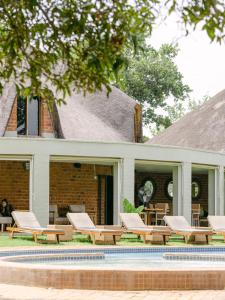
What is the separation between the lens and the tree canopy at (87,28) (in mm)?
7523

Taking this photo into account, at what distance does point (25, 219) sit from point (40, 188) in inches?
87.7

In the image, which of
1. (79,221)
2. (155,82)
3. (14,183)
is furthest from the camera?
(155,82)

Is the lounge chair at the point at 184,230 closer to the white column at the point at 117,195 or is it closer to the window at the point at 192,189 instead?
the white column at the point at 117,195

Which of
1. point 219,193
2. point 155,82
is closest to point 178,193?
point 219,193

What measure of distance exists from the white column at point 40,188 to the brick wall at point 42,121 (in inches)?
186

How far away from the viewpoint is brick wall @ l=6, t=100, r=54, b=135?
28141 mm

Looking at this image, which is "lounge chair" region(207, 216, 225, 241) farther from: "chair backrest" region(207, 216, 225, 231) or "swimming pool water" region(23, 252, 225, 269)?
"swimming pool water" region(23, 252, 225, 269)

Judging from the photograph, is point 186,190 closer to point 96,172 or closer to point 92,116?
point 96,172

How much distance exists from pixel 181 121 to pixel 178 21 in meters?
35.5

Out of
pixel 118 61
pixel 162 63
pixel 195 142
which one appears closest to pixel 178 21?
pixel 118 61

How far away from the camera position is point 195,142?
129 ft

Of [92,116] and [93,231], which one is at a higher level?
[92,116]

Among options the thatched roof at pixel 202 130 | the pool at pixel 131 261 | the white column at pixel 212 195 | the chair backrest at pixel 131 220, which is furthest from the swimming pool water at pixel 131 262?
the thatched roof at pixel 202 130

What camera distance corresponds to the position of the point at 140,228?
22094 millimetres
